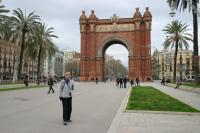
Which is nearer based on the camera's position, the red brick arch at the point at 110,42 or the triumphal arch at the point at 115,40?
the triumphal arch at the point at 115,40

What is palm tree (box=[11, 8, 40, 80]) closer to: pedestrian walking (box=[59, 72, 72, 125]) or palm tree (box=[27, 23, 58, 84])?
palm tree (box=[27, 23, 58, 84])

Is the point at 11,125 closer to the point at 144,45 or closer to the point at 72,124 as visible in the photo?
the point at 72,124

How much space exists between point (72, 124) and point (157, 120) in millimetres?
3128

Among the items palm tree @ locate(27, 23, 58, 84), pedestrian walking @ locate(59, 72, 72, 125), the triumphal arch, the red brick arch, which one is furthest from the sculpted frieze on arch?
pedestrian walking @ locate(59, 72, 72, 125)

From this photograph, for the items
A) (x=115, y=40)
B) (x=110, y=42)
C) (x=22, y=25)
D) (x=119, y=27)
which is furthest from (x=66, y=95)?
(x=110, y=42)

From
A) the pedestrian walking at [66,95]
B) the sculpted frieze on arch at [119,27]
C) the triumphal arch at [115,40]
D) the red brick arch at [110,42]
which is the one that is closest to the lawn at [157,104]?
the pedestrian walking at [66,95]

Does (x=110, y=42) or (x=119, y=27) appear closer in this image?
(x=119, y=27)

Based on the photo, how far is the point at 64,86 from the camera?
433 inches

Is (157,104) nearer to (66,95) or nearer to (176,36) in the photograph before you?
(66,95)

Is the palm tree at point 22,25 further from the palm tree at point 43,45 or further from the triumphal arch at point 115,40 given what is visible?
the triumphal arch at point 115,40

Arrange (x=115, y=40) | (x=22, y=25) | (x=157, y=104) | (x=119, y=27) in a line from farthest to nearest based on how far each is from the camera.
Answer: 1. (x=115, y=40)
2. (x=119, y=27)
3. (x=22, y=25)
4. (x=157, y=104)

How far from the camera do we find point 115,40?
276 ft

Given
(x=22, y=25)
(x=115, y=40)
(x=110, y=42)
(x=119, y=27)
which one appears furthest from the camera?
(x=110, y=42)

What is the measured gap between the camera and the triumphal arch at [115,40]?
8162cm
